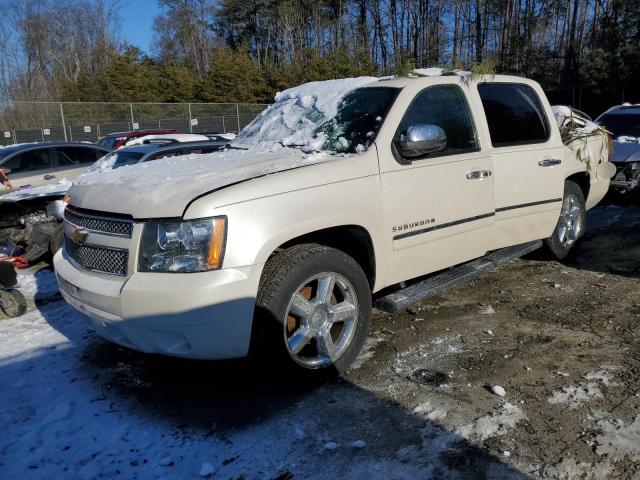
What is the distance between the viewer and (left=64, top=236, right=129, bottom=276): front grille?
3.14 metres

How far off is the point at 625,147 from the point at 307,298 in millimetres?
8288

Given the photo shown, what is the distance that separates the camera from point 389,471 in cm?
266

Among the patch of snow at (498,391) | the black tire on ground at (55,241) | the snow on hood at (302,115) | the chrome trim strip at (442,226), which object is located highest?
the snow on hood at (302,115)

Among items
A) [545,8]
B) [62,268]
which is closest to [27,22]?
[545,8]

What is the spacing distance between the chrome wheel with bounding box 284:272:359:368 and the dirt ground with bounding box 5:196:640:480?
23 centimetres

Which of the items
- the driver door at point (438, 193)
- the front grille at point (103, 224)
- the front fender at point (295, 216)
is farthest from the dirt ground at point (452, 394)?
the front grille at point (103, 224)

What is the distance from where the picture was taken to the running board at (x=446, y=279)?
3.82m

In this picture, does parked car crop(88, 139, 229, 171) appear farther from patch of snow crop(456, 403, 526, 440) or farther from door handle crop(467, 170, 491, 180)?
patch of snow crop(456, 403, 526, 440)

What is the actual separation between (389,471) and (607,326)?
2.54 meters

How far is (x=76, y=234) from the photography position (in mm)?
3490

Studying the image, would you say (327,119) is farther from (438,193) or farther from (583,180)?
(583,180)

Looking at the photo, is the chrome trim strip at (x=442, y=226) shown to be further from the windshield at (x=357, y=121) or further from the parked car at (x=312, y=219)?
the windshield at (x=357, y=121)

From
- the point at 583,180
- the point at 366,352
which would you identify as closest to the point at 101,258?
the point at 366,352

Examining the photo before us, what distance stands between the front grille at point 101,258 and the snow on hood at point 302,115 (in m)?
1.53
